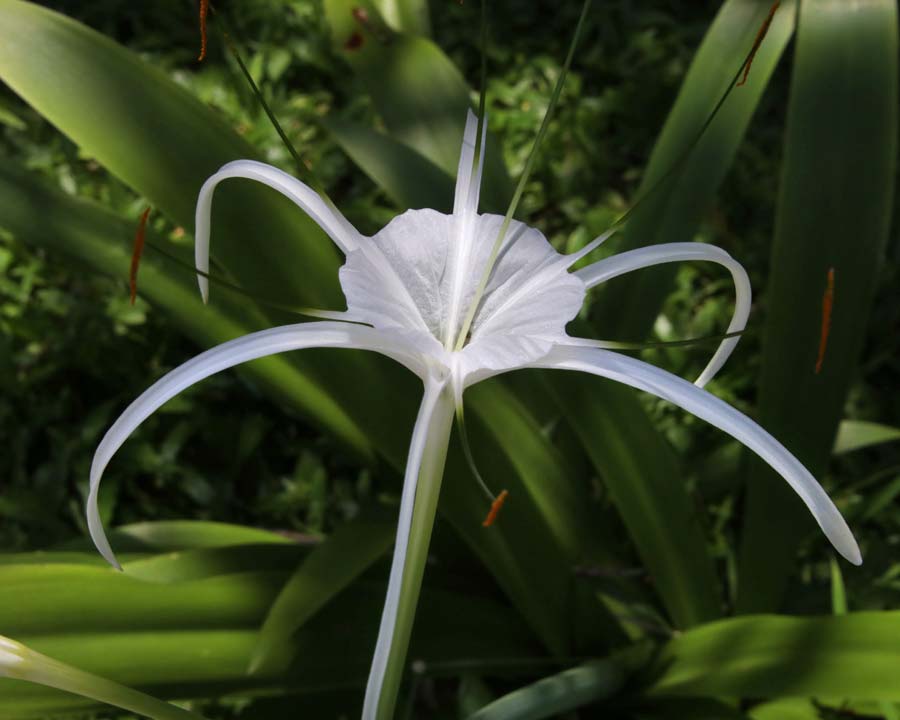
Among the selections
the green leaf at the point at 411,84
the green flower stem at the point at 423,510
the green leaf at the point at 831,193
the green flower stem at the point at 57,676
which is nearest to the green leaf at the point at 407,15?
the green leaf at the point at 411,84

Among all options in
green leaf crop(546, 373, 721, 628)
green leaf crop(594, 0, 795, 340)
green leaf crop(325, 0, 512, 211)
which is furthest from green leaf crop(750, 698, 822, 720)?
green leaf crop(325, 0, 512, 211)

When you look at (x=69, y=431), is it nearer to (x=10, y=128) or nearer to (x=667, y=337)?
(x=10, y=128)

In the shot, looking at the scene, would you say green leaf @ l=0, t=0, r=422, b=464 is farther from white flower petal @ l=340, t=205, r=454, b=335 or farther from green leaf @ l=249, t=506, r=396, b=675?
white flower petal @ l=340, t=205, r=454, b=335

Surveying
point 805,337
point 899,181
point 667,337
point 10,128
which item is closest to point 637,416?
point 805,337

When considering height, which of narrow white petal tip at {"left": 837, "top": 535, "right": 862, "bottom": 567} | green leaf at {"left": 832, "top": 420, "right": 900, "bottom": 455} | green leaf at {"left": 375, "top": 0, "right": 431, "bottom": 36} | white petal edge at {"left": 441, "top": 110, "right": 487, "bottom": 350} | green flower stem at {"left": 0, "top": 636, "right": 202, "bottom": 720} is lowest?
narrow white petal tip at {"left": 837, "top": 535, "right": 862, "bottom": 567}

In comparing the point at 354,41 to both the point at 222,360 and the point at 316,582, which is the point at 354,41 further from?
the point at 222,360

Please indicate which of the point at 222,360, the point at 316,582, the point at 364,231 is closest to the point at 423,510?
the point at 222,360
